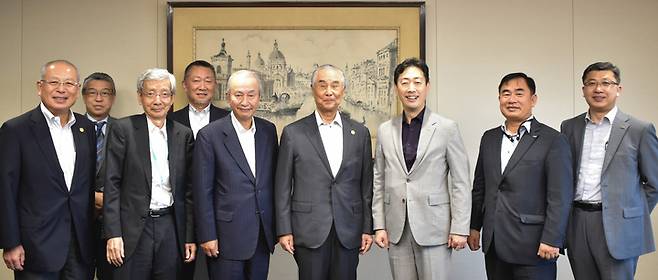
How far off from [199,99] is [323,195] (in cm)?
131

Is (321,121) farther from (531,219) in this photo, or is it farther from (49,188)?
(49,188)

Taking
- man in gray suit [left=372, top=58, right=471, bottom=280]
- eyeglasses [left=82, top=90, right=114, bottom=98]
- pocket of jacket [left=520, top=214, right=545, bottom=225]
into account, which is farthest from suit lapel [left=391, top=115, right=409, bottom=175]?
eyeglasses [left=82, top=90, right=114, bottom=98]

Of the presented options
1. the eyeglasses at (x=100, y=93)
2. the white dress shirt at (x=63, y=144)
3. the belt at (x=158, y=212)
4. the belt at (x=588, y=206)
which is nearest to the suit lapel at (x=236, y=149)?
the belt at (x=158, y=212)

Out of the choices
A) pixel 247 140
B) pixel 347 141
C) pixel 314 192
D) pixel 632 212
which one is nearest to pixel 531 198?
pixel 632 212

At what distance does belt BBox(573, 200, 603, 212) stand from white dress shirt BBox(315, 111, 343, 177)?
1.33 metres

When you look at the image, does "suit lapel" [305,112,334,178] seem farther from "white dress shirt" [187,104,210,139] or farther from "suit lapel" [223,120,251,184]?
"white dress shirt" [187,104,210,139]

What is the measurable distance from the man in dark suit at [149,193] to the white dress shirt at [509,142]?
1714mm

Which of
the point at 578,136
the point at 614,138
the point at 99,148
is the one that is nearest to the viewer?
the point at 614,138

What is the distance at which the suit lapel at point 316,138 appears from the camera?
3242mm

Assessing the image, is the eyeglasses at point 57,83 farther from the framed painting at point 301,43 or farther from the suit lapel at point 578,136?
the suit lapel at point 578,136

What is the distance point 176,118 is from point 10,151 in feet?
3.66

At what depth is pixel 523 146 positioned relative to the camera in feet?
10.9

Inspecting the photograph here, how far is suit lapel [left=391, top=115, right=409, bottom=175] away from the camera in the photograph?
3270 mm

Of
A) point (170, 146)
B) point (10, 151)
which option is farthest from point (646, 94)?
point (10, 151)
